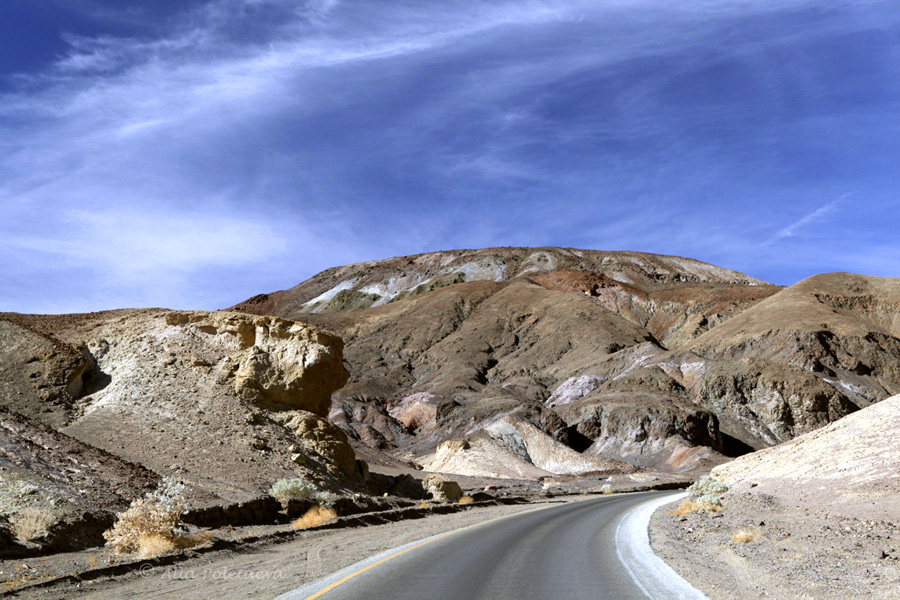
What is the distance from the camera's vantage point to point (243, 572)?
11.7 m

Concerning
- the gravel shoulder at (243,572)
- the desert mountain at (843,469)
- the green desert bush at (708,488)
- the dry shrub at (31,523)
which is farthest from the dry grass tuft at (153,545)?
the green desert bush at (708,488)

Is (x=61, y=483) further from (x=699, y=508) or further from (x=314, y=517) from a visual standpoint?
(x=699, y=508)

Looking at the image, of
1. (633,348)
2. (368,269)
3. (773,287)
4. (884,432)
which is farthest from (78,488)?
(368,269)

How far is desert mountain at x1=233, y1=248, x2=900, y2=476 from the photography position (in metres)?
69.8

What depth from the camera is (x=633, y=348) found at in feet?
292

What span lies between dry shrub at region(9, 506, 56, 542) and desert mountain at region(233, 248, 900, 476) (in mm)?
49418

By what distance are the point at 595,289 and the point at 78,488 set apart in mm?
117040

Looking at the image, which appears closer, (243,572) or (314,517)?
(243,572)

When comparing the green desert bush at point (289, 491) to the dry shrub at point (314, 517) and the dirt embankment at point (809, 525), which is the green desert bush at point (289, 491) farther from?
the dirt embankment at point (809, 525)

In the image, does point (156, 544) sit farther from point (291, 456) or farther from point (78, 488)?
point (291, 456)

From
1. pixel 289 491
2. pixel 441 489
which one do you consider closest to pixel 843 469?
pixel 289 491

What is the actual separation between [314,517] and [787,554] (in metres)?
12.2

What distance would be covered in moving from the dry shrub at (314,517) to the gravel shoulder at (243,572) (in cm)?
176

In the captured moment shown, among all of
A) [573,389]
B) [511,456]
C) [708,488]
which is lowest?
[708,488]
